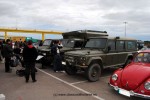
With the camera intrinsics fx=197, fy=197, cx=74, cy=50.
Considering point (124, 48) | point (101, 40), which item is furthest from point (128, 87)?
point (124, 48)

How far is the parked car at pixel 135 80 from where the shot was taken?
5841mm

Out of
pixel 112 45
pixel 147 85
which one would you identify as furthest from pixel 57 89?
pixel 112 45

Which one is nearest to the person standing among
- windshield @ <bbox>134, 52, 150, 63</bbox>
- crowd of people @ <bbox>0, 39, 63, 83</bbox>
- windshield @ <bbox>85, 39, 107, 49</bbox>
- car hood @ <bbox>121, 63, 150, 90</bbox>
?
crowd of people @ <bbox>0, 39, 63, 83</bbox>

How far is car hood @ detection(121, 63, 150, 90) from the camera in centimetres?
602

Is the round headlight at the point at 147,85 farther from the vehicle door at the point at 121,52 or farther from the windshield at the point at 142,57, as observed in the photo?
the vehicle door at the point at 121,52

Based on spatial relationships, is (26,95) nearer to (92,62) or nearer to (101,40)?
(92,62)

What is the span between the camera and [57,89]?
24.4 feet

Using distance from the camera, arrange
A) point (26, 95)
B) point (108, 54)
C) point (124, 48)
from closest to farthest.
Result: point (26, 95)
point (108, 54)
point (124, 48)

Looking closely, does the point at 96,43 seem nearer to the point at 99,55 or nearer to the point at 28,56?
the point at 99,55

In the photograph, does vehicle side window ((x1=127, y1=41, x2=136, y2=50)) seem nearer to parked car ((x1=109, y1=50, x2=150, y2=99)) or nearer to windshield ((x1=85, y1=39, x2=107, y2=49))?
windshield ((x1=85, y1=39, x2=107, y2=49))

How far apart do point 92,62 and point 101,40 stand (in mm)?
1468

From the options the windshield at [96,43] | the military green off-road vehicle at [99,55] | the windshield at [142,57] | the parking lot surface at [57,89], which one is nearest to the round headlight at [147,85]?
the parking lot surface at [57,89]

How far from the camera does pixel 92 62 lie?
28.6 ft

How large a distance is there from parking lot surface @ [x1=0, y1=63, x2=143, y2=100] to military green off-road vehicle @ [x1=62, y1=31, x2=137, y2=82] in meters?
0.60
